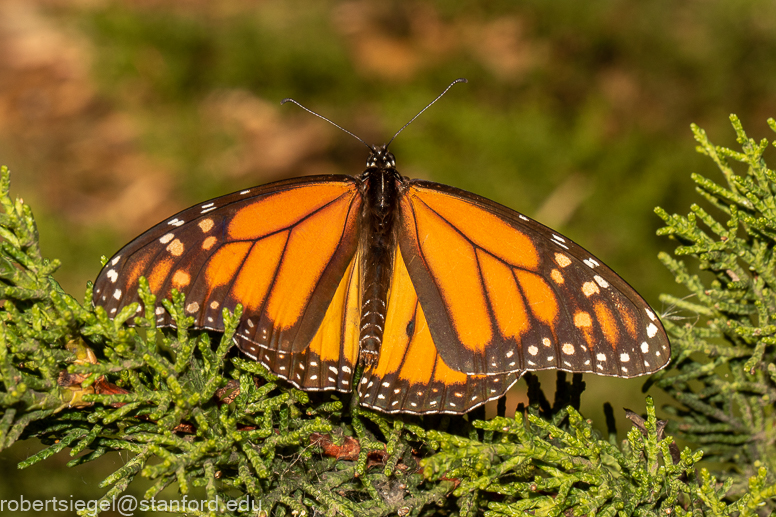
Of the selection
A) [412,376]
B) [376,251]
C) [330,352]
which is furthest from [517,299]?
[330,352]

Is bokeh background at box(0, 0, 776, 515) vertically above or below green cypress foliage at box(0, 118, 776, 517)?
above

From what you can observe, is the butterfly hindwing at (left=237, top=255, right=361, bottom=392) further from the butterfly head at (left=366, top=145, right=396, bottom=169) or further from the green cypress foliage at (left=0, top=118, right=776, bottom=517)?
the butterfly head at (left=366, top=145, right=396, bottom=169)

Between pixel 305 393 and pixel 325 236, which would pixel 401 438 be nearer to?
pixel 305 393

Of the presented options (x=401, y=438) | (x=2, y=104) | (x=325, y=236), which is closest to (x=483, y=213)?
(x=325, y=236)

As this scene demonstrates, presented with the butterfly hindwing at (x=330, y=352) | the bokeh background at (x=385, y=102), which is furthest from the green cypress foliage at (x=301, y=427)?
the bokeh background at (x=385, y=102)

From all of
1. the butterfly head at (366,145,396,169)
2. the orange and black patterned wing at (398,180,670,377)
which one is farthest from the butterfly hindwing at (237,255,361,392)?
the butterfly head at (366,145,396,169)

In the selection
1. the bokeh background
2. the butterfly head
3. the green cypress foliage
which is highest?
the bokeh background

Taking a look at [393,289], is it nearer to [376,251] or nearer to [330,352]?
[376,251]
